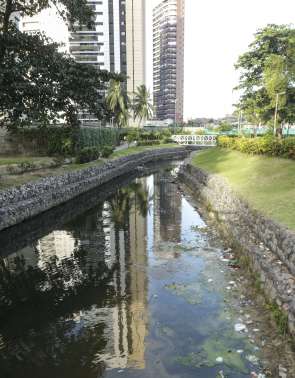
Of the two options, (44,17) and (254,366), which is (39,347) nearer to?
(254,366)

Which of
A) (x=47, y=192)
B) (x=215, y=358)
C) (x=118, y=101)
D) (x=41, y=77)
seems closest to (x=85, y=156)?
(x=47, y=192)

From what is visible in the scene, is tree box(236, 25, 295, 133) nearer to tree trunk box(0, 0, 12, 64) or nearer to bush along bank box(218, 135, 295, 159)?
bush along bank box(218, 135, 295, 159)

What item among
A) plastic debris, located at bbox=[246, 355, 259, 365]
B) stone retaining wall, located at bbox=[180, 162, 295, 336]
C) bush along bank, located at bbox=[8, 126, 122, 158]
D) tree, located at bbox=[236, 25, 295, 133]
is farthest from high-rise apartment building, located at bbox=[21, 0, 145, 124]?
plastic debris, located at bbox=[246, 355, 259, 365]

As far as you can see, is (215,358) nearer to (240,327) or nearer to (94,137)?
(240,327)

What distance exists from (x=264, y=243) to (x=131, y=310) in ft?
18.0

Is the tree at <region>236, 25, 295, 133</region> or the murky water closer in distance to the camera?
the murky water

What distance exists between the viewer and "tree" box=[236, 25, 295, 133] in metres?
43.4

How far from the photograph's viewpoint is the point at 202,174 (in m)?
30.3

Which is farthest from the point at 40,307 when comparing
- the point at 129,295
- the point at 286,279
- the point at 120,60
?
the point at 120,60

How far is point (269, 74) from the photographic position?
43750 mm

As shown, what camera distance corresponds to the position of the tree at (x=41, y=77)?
1988 cm

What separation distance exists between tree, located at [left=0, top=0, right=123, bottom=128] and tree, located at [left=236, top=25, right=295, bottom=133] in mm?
27527

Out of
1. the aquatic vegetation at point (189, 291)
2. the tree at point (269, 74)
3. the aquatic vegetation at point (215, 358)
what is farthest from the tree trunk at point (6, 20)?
the tree at point (269, 74)

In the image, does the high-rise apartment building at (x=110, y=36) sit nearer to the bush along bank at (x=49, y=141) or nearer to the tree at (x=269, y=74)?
the tree at (x=269, y=74)
